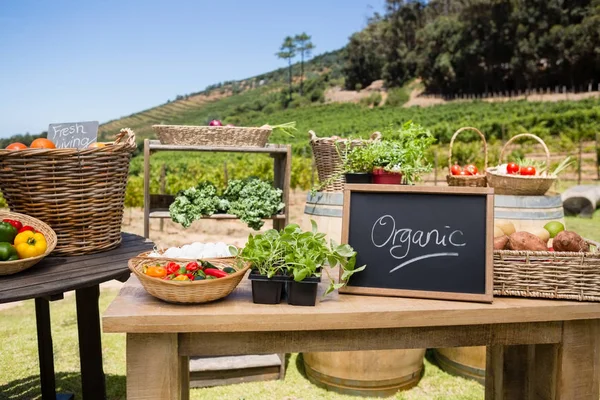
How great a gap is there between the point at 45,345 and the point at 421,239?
205 centimetres

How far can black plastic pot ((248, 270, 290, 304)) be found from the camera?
1.41 meters

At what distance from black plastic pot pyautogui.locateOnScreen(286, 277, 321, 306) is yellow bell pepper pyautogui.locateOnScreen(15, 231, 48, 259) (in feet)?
3.43

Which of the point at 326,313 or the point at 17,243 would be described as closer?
the point at 326,313

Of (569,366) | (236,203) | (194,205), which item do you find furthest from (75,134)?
(569,366)

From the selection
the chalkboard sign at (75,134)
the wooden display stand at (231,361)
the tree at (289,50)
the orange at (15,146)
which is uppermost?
the tree at (289,50)

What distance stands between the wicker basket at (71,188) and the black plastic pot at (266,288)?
3.28 ft

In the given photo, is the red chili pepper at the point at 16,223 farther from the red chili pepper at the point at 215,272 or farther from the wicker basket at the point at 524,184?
the wicker basket at the point at 524,184

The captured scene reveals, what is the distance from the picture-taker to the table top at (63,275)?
5.42 feet

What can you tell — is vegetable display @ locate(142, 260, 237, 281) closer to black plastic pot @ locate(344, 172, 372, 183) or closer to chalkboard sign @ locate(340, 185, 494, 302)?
chalkboard sign @ locate(340, 185, 494, 302)

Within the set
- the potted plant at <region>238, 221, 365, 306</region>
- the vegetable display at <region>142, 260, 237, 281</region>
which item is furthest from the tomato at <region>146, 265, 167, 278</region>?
the potted plant at <region>238, 221, 365, 306</region>

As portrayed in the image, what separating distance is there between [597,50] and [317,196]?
4072cm

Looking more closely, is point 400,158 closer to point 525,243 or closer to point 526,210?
point 525,243

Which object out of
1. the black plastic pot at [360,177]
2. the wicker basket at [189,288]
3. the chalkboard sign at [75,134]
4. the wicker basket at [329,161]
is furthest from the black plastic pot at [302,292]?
the wicker basket at [329,161]

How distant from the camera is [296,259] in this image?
55.7 inches
